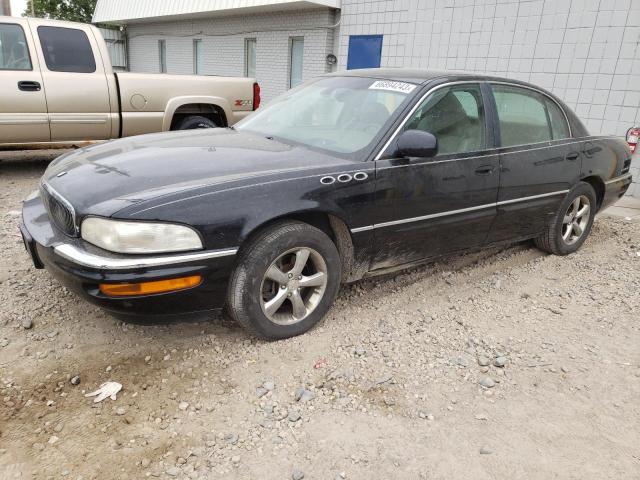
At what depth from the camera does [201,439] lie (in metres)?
2.25

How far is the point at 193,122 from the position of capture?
7.21m

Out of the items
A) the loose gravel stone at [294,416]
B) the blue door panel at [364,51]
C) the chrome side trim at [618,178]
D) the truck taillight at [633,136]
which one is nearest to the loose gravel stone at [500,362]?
the loose gravel stone at [294,416]

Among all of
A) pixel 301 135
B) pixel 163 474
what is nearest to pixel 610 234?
pixel 301 135

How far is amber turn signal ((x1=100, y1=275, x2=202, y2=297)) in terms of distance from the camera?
7.89ft

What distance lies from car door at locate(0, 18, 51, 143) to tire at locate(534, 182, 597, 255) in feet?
19.7

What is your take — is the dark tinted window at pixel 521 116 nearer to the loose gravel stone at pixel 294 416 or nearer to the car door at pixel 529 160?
the car door at pixel 529 160

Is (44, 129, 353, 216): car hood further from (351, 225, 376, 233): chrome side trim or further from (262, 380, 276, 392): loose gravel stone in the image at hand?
(262, 380, 276, 392): loose gravel stone

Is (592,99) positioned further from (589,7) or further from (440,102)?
(440,102)

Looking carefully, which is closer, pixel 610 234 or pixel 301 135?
pixel 301 135

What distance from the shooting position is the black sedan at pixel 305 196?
2.47 metres

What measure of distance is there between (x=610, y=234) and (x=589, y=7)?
3593 millimetres

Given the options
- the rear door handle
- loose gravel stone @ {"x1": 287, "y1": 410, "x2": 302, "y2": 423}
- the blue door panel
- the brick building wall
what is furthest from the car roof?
the brick building wall

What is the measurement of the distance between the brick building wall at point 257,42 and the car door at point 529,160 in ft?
24.9

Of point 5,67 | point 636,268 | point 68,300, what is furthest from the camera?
point 5,67
